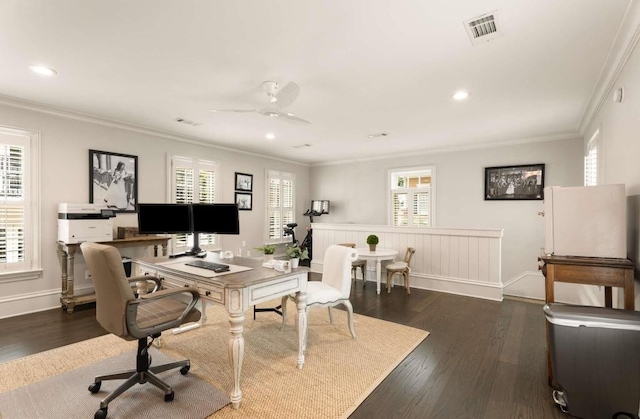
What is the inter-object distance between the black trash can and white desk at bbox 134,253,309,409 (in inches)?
67.4

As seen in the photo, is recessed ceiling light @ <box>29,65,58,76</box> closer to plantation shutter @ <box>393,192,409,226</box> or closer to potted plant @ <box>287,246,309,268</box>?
potted plant @ <box>287,246,309,268</box>

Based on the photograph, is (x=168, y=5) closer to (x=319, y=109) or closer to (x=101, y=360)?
(x=319, y=109)

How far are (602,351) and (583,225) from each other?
88 centimetres

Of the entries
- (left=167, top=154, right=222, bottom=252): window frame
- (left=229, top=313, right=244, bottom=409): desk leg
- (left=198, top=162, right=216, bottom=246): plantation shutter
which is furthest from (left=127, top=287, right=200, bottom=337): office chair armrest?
(left=198, top=162, right=216, bottom=246): plantation shutter

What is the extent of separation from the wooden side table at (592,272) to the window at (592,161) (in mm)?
2195

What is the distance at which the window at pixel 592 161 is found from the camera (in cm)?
371

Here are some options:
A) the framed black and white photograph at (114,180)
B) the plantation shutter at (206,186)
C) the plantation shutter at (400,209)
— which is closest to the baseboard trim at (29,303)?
the framed black and white photograph at (114,180)

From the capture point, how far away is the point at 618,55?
8.14ft

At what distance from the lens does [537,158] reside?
530 cm

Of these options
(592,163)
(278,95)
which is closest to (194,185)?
(278,95)

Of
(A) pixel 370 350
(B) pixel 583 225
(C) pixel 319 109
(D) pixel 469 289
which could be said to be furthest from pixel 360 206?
(B) pixel 583 225

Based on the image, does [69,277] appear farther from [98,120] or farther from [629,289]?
[629,289]

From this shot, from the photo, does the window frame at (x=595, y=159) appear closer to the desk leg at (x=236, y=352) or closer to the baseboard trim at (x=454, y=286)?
the baseboard trim at (x=454, y=286)

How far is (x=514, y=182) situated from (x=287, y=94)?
4632 mm
